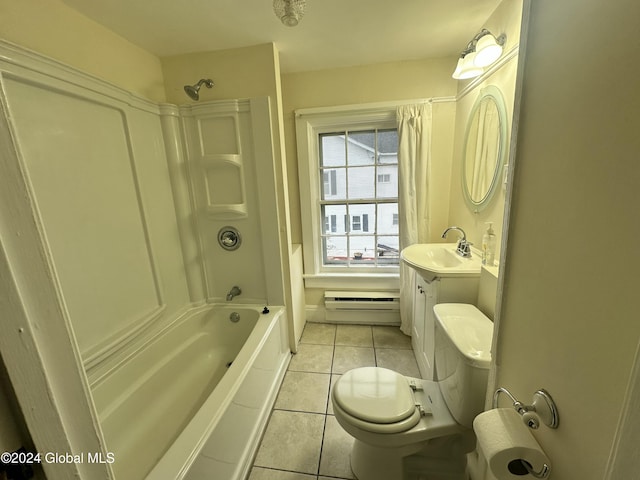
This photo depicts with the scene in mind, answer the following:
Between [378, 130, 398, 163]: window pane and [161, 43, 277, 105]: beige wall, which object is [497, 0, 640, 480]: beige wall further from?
[378, 130, 398, 163]: window pane

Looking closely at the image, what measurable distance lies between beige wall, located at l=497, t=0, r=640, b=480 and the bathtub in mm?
1134

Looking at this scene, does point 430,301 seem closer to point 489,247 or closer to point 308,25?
point 489,247

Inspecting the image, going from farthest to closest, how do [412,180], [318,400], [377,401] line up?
[412,180], [318,400], [377,401]

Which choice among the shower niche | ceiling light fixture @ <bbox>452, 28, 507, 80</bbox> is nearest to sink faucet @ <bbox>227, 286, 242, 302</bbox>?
the shower niche

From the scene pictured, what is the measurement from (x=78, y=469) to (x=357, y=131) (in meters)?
2.44

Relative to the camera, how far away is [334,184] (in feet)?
8.01

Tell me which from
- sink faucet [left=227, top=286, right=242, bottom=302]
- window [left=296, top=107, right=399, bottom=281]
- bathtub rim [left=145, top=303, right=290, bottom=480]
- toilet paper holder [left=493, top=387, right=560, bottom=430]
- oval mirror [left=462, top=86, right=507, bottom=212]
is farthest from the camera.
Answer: window [left=296, top=107, right=399, bottom=281]

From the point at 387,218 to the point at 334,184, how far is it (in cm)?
59

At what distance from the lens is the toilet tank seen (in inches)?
40.5

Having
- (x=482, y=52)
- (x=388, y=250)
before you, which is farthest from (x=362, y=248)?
(x=482, y=52)

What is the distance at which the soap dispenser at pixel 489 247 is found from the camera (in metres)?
1.49

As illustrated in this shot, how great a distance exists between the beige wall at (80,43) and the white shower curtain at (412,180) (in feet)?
6.05

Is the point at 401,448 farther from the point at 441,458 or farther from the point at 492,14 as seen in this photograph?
the point at 492,14

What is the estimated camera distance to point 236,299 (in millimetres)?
2098
